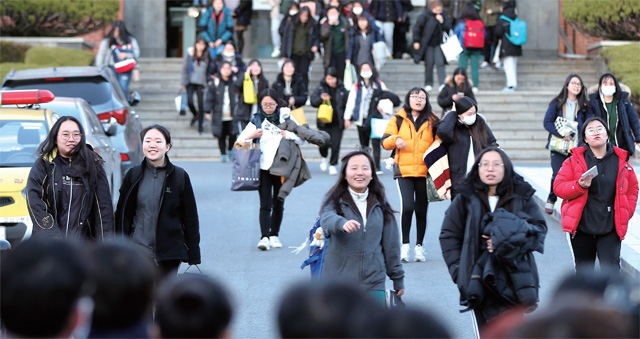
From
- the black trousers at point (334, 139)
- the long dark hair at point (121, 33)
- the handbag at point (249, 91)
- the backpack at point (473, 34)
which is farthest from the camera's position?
the backpack at point (473, 34)

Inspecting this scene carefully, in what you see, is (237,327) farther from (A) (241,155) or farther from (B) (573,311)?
(B) (573,311)

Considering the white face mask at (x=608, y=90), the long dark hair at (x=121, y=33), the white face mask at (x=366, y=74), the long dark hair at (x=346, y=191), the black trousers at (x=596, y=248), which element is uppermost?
the long dark hair at (x=121, y=33)

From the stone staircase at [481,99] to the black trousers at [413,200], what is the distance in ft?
29.5

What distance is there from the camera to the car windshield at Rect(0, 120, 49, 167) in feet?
34.7

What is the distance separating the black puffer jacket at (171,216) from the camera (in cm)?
742

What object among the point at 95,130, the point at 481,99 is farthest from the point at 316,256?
the point at 481,99

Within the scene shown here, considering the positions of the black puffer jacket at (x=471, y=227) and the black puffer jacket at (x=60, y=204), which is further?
the black puffer jacket at (x=60, y=204)

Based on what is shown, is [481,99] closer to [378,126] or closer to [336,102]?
[336,102]

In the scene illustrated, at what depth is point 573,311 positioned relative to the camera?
2.38m

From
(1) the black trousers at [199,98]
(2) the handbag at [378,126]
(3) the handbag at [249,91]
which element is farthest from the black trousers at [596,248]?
(1) the black trousers at [199,98]

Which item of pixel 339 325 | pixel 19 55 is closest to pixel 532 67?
pixel 19 55

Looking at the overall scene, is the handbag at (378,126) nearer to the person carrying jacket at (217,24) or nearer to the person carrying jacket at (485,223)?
the person carrying jacket at (217,24)

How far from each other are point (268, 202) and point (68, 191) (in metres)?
3.89

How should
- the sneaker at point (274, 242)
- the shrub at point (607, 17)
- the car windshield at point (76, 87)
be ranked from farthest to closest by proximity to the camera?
the shrub at point (607, 17), the car windshield at point (76, 87), the sneaker at point (274, 242)
